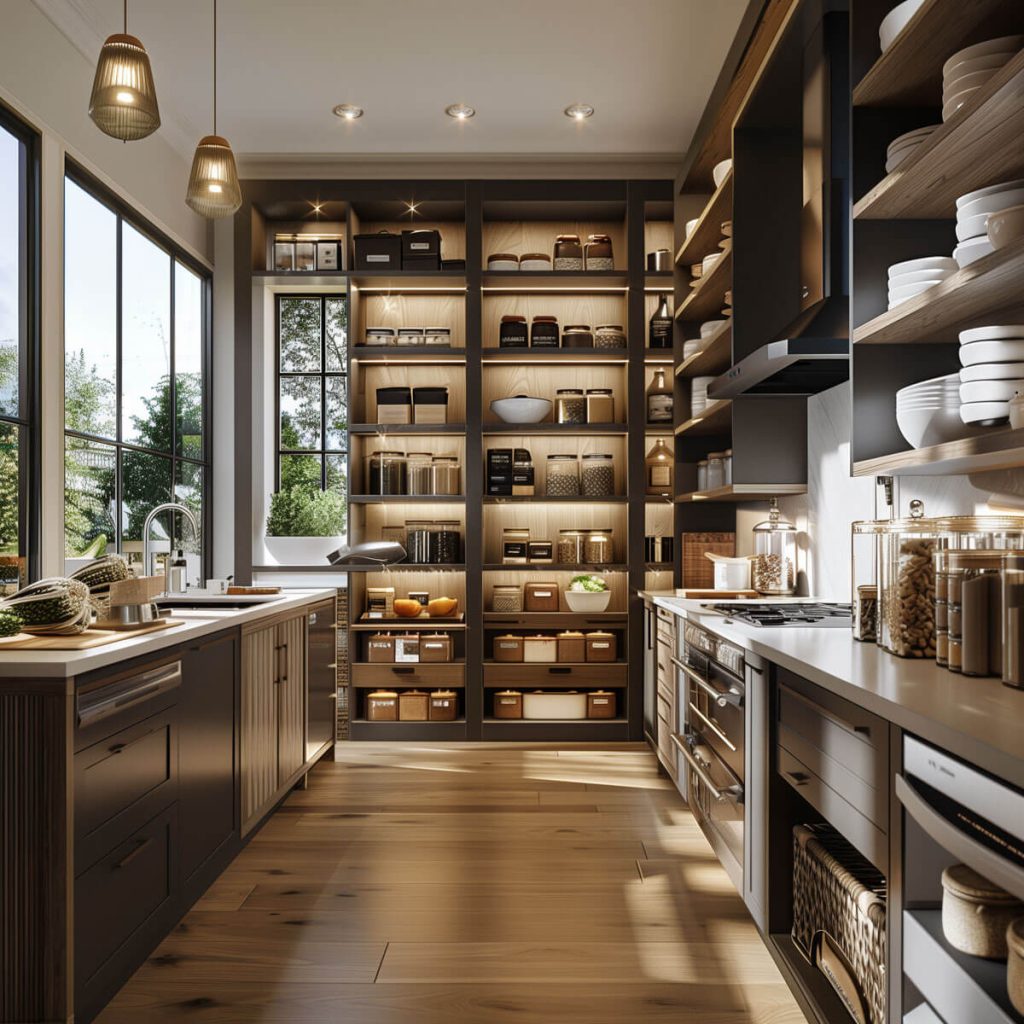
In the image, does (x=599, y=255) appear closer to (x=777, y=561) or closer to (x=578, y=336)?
(x=578, y=336)

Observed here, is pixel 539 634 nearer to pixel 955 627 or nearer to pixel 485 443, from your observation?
pixel 485 443

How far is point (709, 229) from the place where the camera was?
4086 millimetres

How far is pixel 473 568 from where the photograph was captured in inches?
187

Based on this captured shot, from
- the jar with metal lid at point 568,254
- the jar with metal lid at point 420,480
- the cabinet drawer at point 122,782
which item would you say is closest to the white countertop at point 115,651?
the cabinet drawer at point 122,782

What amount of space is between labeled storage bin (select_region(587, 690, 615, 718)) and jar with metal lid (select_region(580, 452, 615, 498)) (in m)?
1.08

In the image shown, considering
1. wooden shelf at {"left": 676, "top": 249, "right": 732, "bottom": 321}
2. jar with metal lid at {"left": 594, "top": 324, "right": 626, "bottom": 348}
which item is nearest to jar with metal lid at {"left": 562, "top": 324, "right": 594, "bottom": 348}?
jar with metal lid at {"left": 594, "top": 324, "right": 626, "bottom": 348}

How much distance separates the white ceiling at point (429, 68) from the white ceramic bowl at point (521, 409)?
4.49ft

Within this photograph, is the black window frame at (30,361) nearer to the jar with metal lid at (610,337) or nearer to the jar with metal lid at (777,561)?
the jar with metal lid at (610,337)

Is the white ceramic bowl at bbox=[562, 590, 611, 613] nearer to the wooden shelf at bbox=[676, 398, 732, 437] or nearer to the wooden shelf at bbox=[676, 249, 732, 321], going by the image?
the wooden shelf at bbox=[676, 398, 732, 437]

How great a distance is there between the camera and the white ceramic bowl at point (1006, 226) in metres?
1.63

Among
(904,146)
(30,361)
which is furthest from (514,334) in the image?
(904,146)

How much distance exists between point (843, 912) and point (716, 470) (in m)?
2.62

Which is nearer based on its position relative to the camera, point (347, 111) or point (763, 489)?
point (763, 489)

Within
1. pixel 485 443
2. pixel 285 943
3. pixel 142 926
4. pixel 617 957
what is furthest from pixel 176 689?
pixel 485 443
